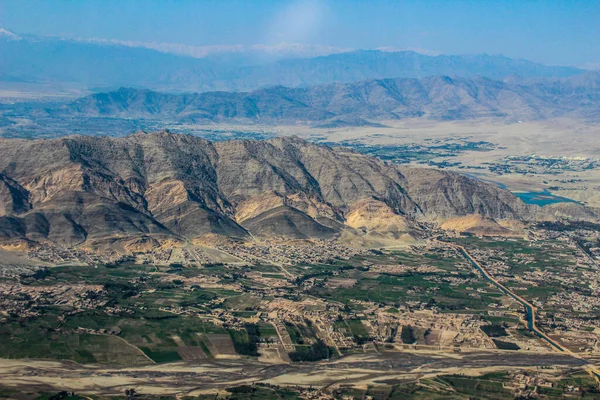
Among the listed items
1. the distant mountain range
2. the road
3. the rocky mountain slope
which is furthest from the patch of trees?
the road

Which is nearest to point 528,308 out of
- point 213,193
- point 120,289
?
point 120,289

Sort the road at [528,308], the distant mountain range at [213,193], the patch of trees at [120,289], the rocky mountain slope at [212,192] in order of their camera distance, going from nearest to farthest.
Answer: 1. the road at [528,308]
2. the patch of trees at [120,289]
3. the distant mountain range at [213,193]
4. the rocky mountain slope at [212,192]

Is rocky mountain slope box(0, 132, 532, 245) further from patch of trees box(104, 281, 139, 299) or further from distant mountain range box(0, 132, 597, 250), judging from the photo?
patch of trees box(104, 281, 139, 299)

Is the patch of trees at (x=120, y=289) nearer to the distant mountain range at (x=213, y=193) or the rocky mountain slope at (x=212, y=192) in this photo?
the distant mountain range at (x=213, y=193)

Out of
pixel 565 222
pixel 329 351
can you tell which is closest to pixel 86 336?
pixel 329 351

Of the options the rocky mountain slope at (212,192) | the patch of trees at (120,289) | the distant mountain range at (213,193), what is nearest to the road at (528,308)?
the distant mountain range at (213,193)

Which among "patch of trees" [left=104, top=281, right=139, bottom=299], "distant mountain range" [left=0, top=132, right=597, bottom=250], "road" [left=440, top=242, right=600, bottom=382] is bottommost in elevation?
"road" [left=440, top=242, right=600, bottom=382]

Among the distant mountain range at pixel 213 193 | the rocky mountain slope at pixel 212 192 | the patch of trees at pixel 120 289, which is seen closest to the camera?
the patch of trees at pixel 120 289

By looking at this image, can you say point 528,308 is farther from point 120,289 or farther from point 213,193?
point 213,193
